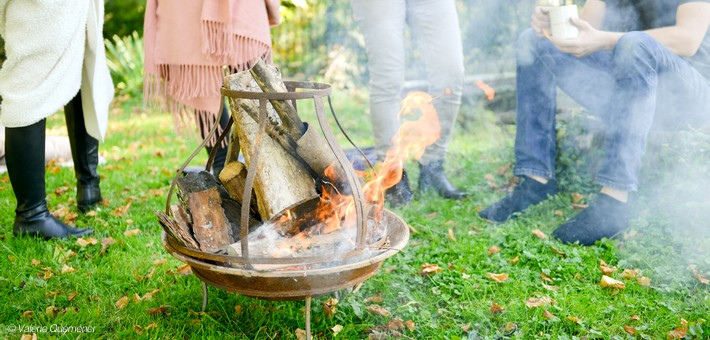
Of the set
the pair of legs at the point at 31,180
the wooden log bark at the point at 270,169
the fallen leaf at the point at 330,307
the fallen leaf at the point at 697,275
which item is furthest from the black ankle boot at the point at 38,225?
the fallen leaf at the point at 697,275

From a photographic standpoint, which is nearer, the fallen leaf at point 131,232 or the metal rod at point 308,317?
the metal rod at point 308,317

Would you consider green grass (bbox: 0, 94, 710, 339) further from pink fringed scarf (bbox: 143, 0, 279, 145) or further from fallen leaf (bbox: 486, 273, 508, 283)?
pink fringed scarf (bbox: 143, 0, 279, 145)

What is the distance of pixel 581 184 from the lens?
328cm

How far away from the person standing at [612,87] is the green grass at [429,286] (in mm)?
158

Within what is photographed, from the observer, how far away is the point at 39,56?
7.90 feet

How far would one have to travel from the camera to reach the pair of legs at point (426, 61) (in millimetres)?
3143

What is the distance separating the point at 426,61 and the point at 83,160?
198cm

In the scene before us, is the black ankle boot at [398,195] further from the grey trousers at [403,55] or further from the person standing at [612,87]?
the person standing at [612,87]

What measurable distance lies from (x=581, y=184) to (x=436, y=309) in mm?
1566

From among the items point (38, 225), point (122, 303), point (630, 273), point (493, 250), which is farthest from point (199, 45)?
point (630, 273)

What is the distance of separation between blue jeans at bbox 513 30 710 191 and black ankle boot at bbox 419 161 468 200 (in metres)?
0.43

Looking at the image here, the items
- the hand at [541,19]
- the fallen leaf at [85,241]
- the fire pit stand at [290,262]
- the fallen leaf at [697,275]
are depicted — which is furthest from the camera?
the hand at [541,19]

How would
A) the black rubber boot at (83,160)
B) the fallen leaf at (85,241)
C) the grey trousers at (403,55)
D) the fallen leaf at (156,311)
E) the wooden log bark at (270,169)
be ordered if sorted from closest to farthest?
the wooden log bark at (270,169)
the fallen leaf at (156,311)
the fallen leaf at (85,241)
the black rubber boot at (83,160)
the grey trousers at (403,55)

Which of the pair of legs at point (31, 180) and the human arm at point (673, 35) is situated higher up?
the human arm at point (673, 35)
